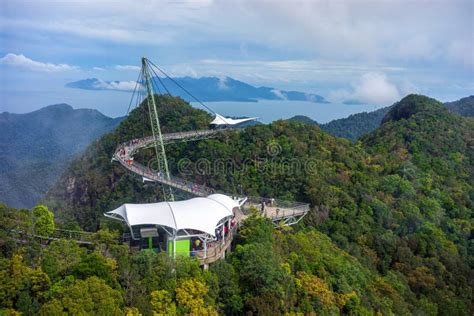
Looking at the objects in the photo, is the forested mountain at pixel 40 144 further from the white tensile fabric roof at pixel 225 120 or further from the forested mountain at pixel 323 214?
the white tensile fabric roof at pixel 225 120

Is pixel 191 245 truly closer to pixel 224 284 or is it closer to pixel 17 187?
pixel 224 284

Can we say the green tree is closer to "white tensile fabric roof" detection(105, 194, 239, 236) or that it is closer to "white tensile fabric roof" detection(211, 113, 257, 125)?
"white tensile fabric roof" detection(105, 194, 239, 236)

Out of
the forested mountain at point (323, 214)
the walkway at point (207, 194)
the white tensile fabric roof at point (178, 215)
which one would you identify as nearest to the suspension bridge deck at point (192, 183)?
the walkway at point (207, 194)

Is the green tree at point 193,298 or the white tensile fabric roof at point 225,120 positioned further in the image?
the white tensile fabric roof at point 225,120

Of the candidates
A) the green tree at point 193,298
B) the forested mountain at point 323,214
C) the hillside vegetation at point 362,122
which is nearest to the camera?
the green tree at point 193,298

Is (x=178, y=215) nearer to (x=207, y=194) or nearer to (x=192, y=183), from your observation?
(x=207, y=194)

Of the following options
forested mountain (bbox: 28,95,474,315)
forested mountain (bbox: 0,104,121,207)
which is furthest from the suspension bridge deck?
forested mountain (bbox: 0,104,121,207)

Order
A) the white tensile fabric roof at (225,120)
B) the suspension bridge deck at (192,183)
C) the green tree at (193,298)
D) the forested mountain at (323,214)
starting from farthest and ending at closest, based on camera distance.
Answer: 1. the white tensile fabric roof at (225,120)
2. the suspension bridge deck at (192,183)
3. the forested mountain at (323,214)
4. the green tree at (193,298)

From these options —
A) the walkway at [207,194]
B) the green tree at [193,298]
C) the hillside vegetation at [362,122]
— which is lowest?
the green tree at [193,298]
